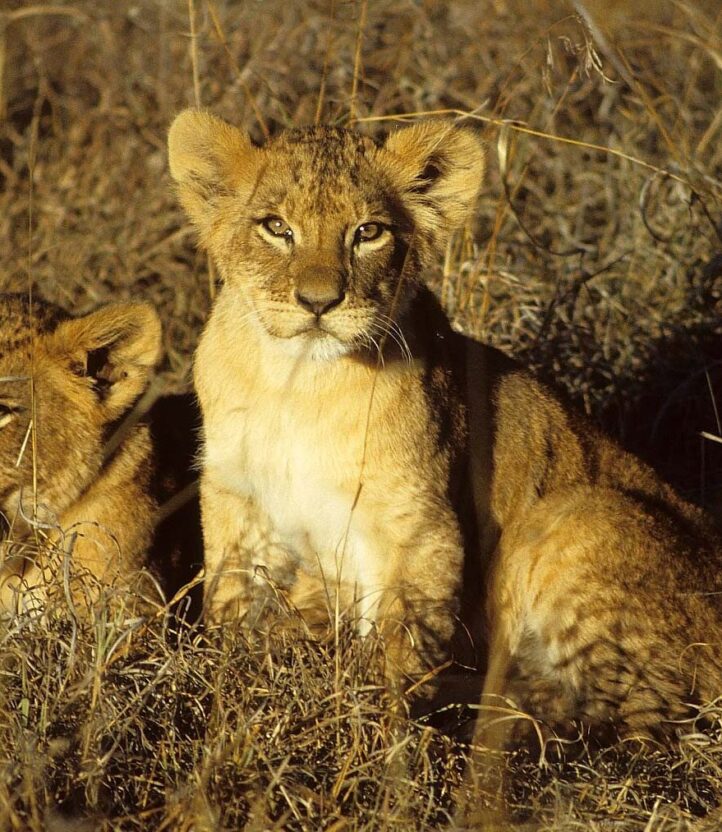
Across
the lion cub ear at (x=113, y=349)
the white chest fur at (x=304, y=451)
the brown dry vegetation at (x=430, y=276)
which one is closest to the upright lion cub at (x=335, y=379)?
the white chest fur at (x=304, y=451)

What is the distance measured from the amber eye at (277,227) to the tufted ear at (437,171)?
17.5 inches

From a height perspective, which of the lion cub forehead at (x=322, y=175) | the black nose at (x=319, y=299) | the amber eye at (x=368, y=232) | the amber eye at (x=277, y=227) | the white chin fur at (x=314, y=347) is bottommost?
the white chin fur at (x=314, y=347)

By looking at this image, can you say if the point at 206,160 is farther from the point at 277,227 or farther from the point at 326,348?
the point at 326,348

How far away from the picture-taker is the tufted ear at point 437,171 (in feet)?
13.7

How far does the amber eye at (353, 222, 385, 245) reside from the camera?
394 centimetres

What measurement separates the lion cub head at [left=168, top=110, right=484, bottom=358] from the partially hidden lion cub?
46 cm

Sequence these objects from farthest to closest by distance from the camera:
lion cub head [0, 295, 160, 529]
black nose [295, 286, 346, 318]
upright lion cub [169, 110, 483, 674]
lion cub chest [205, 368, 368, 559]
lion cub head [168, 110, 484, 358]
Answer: lion cub head [0, 295, 160, 529], lion cub chest [205, 368, 368, 559], upright lion cub [169, 110, 483, 674], lion cub head [168, 110, 484, 358], black nose [295, 286, 346, 318]

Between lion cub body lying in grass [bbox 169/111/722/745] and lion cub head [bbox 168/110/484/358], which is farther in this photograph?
lion cub body lying in grass [bbox 169/111/722/745]

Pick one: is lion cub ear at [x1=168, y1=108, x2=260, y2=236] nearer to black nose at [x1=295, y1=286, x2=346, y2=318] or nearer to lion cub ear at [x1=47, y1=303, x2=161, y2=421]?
lion cub ear at [x1=47, y1=303, x2=161, y2=421]

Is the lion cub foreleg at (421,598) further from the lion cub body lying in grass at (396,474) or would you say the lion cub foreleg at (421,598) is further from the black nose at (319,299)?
the black nose at (319,299)

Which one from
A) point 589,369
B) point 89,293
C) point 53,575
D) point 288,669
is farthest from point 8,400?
point 589,369

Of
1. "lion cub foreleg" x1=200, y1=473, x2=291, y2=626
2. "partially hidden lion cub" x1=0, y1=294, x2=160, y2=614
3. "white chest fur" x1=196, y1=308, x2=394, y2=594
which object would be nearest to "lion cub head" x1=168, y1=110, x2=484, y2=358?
"white chest fur" x1=196, y1=308, x2=394, y2=594

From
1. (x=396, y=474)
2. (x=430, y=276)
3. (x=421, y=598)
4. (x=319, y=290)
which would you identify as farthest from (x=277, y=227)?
(x=430, y=276)

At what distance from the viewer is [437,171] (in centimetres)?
433
